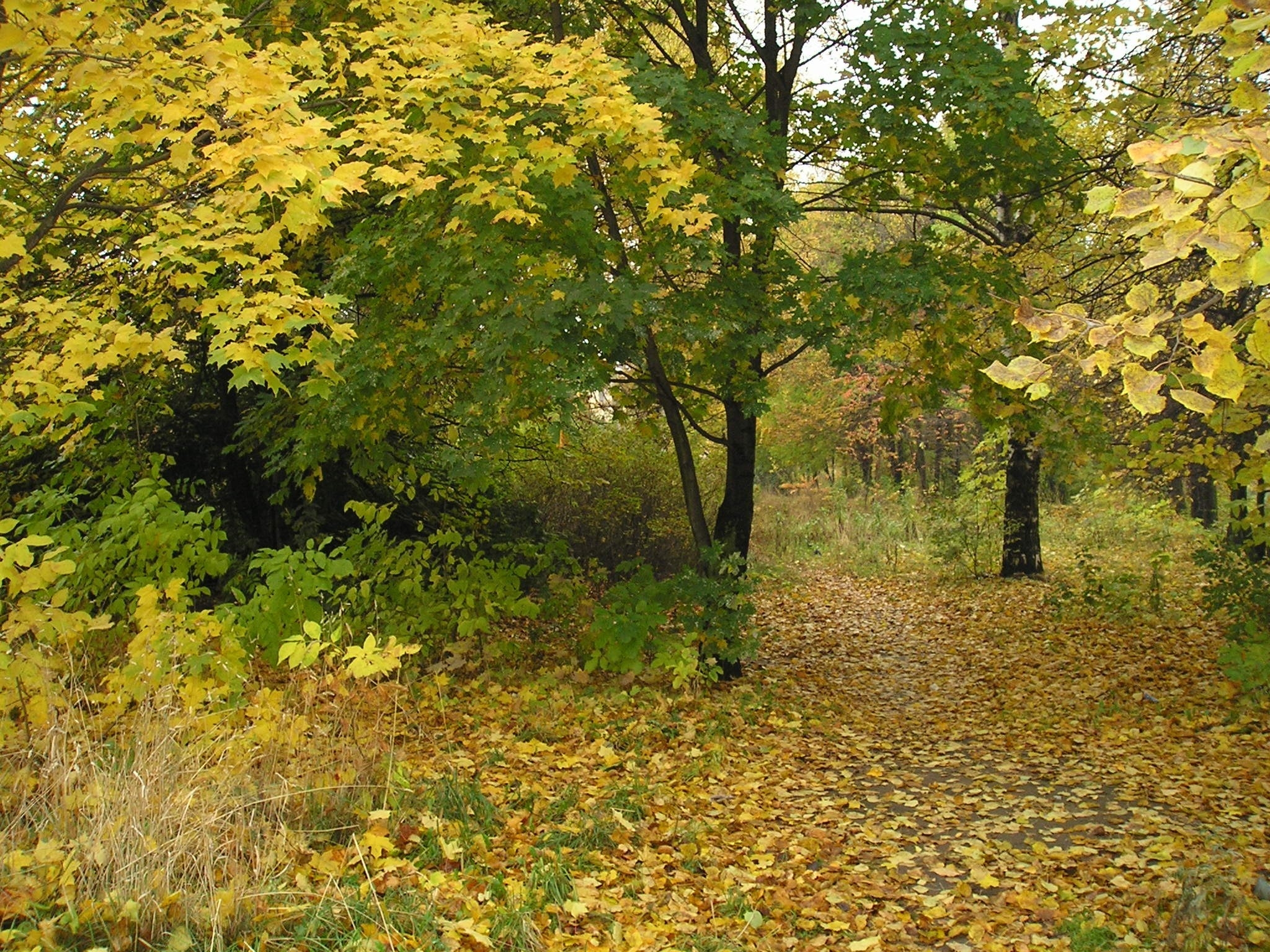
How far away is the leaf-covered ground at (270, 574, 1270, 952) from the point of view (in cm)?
371

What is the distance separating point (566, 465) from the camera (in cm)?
1099

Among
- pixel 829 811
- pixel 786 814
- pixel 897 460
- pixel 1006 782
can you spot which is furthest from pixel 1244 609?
pixel 897 460

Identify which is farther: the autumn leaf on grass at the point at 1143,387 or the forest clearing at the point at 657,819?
the forest clearing at the point at 657,819

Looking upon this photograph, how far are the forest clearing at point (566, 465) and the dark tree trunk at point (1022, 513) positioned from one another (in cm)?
150

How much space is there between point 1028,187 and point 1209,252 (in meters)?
5.95

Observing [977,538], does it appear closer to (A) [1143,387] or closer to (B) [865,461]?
(A) [1143,387]

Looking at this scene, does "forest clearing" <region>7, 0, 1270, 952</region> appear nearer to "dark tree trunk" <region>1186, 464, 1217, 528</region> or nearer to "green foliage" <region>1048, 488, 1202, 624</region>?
"green foliage" <region>1048, 488, 1202, 624</region>

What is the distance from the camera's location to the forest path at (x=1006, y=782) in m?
4.08

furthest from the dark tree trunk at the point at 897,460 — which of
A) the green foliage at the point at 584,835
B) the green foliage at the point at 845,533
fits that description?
the green foliage at the point at 584,835

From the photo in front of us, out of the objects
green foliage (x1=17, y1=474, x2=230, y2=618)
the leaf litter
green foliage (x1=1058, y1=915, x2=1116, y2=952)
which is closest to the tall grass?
the leaf litter

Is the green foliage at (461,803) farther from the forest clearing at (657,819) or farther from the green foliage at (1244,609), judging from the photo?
the green foliage at (1244,609)

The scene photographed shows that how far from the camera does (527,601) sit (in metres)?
7.02

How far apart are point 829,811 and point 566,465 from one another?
635 cm

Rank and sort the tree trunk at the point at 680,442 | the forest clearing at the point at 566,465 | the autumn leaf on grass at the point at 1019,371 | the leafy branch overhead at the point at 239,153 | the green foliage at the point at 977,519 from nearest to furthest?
1. the autumn leaf on grass at the point at 1019,371
2. the forest clearing at the point at 566,465
3. the leafy branch overhead at the point at 239,153
4. the tree trunk at the point at 680,442
5. the green foliage at the point at 977,519
